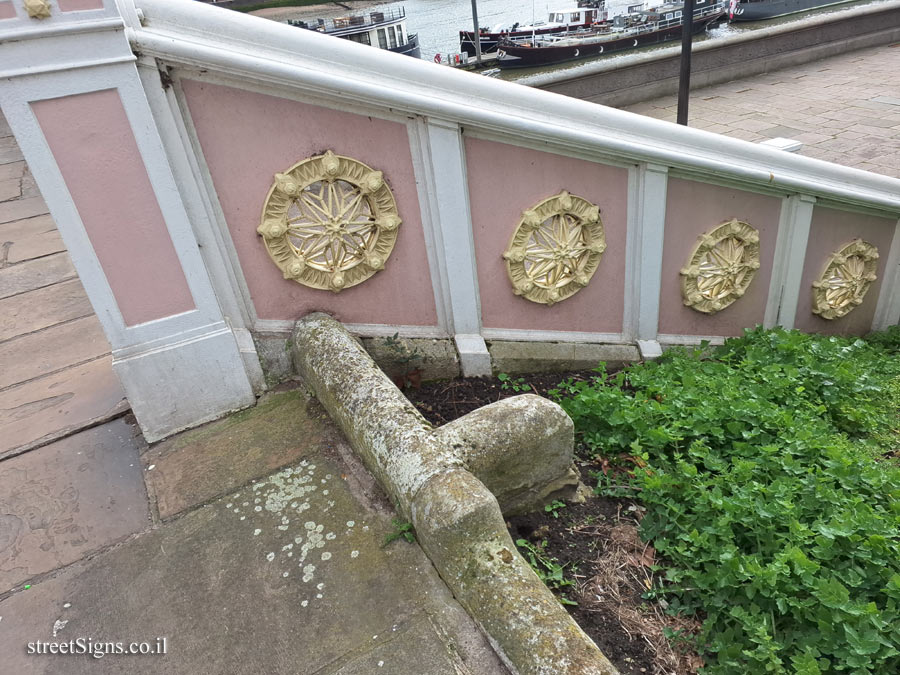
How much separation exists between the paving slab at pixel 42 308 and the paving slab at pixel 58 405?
697 mm

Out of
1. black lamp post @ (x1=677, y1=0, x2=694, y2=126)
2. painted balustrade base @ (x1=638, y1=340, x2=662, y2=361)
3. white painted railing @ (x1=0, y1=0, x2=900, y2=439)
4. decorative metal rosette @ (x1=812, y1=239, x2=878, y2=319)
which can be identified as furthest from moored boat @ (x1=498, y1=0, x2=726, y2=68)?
painted balustrade base @ (x1=638, y1=340, x2=662, y2=361)

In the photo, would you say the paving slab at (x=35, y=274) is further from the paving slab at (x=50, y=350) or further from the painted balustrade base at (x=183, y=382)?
the painted balustrade base at (x=183, y=382)

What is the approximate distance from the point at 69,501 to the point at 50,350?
1440 mm

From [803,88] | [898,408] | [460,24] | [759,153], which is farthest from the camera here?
[460,24]

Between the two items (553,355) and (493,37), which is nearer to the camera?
(553,355)

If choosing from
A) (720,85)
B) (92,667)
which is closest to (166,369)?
(92,667)

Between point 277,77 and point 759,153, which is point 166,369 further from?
point 759,153

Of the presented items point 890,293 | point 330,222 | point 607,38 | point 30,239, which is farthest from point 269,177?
point 607,38

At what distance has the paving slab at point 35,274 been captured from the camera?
4.34 metres

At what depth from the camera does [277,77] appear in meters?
2.54

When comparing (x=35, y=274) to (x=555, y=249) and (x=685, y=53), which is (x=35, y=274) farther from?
(x=685, y=53)

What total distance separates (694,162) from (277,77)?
230 centimetres

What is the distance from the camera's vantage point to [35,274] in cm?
451

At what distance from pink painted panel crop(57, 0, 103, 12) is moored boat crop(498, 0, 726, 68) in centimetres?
1525
